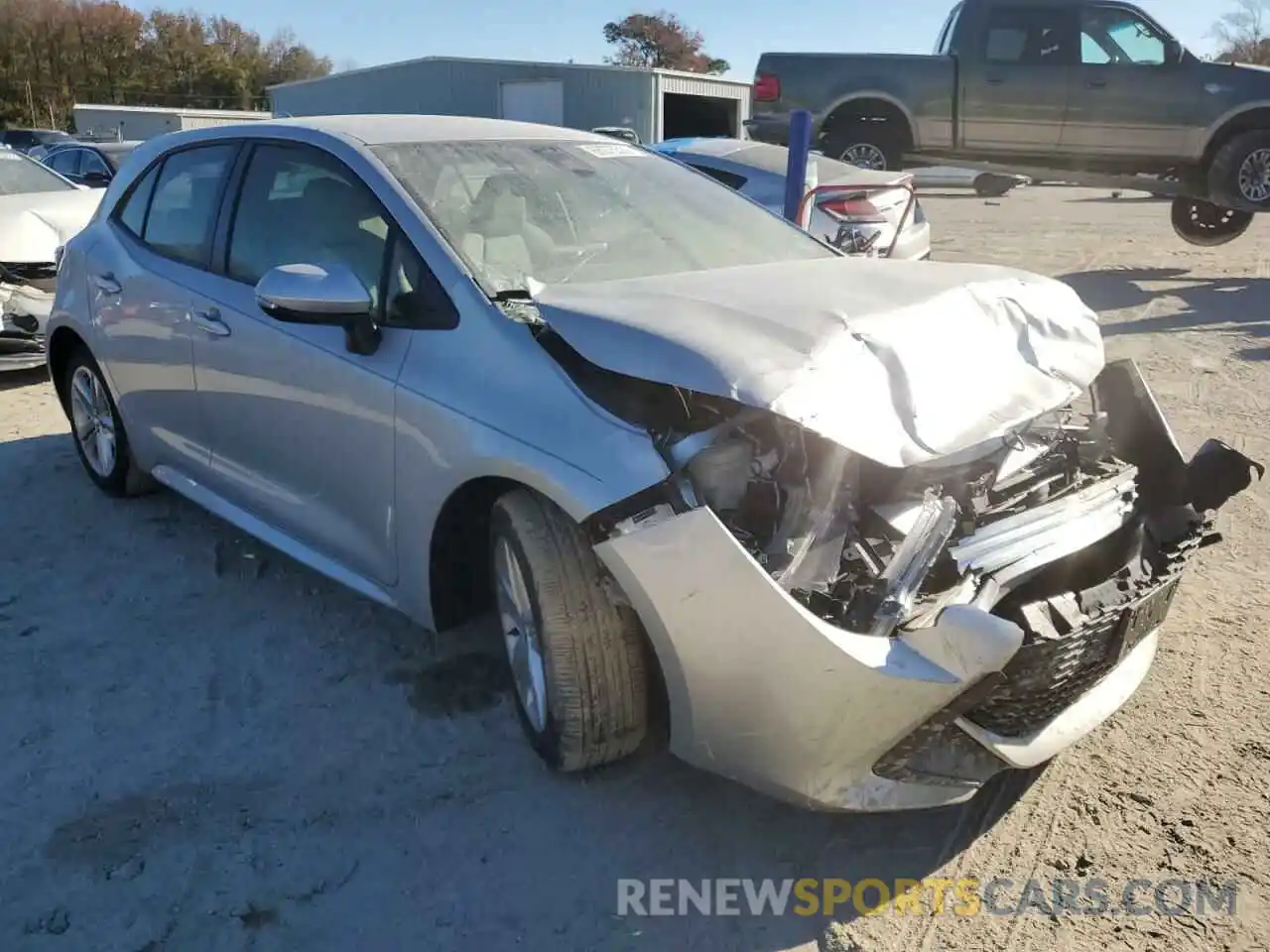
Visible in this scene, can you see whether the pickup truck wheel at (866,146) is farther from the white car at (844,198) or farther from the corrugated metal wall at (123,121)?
the corrugated metal wall at (123,121)

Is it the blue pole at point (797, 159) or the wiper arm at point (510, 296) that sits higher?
the blue pole at point (797, 159)

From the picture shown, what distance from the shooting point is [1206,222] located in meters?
12.6

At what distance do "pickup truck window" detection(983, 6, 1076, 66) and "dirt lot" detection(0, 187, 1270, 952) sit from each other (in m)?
9.12

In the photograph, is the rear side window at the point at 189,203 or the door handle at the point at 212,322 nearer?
the door handle at the point at 212,322

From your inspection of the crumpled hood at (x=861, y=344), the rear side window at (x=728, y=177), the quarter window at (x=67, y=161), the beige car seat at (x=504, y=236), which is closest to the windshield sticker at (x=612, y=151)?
the beige car seat at (x=504, y=236)

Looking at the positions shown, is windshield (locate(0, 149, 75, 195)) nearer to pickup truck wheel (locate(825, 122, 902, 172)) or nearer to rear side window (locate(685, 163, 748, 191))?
rear side window (locate(685, 163, 748, 191))

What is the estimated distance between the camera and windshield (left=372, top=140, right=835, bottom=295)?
324cm

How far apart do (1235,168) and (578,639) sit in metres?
11.2

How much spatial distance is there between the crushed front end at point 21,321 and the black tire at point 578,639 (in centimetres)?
565

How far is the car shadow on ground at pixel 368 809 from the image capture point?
→ 2.43 meters

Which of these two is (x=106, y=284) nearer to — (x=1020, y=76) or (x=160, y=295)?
(x=160, y=295)

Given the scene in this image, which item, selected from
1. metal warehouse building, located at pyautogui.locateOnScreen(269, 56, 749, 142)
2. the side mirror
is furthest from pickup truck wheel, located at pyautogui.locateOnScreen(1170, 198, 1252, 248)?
metal warehouse building, located at pyautogui.locateOnScreen(269, 56, 749, 142)

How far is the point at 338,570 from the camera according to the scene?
11.2 ft

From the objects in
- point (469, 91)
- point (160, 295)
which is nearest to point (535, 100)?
point (469, 91)
